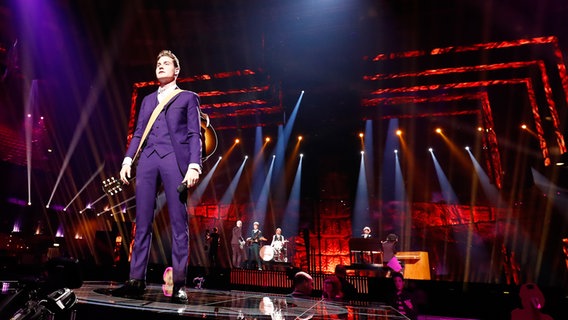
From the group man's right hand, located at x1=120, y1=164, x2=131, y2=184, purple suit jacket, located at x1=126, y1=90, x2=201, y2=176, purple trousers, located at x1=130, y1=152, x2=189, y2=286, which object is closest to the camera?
purple trousers, located at x1=130, y1=152, x2=189, y2=286

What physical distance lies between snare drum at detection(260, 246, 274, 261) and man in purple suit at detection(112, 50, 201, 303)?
9.28 m

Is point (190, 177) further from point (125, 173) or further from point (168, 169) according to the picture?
point (125, 173)

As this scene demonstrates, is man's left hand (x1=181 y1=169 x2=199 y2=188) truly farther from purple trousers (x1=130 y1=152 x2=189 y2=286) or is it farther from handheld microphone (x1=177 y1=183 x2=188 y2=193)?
purple trousers (x1=130 y1=152 x2=189 y2=286)

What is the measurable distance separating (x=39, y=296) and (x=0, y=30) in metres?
8.15

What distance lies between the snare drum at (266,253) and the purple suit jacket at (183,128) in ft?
30.9

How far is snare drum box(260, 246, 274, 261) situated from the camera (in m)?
11.4

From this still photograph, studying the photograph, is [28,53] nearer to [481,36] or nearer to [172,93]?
[172,93]

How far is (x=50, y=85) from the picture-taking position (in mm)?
8406

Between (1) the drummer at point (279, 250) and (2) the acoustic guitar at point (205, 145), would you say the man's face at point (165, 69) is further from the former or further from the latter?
(1) the drummer at point (279, 250)

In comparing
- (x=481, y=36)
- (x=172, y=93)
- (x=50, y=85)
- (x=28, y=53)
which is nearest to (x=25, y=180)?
(x=50, y=85)

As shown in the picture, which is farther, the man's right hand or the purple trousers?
the man's right hand

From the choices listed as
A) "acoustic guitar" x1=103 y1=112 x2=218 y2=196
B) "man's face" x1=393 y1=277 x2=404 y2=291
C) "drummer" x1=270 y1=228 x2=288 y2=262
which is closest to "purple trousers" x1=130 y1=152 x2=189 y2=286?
"acoustic guitar" x1=103 y1=112 x2=218 y2=196

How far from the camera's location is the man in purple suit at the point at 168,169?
2.44 metres

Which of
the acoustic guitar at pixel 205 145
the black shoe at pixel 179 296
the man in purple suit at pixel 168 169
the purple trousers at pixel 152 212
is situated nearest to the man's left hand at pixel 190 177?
the man in purple suit at pixel 168 169
